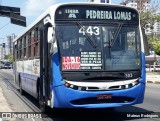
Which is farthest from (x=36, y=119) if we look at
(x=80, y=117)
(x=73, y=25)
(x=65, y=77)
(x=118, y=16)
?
(x=118, y=16)

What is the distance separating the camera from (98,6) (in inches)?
398

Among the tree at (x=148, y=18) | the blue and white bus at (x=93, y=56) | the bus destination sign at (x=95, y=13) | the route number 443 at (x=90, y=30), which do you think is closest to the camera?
the blue and white bus at (x=93, y=56)

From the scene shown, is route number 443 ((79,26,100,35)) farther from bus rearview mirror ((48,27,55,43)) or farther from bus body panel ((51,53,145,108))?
bus body panel ((51,53,145,108))

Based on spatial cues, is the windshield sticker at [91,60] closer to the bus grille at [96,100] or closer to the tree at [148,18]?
the bus grille at [96,100]

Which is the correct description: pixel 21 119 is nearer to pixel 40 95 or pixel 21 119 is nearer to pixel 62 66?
pixel 40 95

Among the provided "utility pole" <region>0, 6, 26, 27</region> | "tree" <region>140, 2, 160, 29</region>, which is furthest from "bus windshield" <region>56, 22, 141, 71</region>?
"tree" <region>140, 2, 160, 29</region>

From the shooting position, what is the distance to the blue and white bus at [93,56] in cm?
941

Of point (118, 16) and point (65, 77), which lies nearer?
point (65, 77)

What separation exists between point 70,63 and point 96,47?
0.78m

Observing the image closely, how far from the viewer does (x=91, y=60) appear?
376 inches

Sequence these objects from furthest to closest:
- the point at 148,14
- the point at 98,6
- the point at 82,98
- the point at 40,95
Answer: the point at 148,14 → the point at 40,95 → the point at 98,6 → the point at 82,98

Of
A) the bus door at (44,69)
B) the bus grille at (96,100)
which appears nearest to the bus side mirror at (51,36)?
the bus door at (44,69)

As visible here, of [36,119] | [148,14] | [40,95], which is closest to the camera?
[36,119]

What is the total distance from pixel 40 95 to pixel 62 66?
8.40 feet
